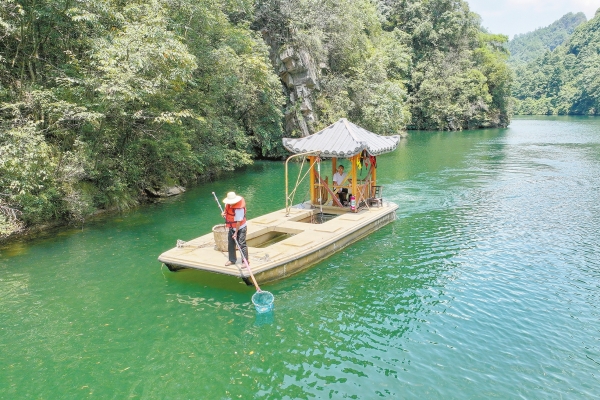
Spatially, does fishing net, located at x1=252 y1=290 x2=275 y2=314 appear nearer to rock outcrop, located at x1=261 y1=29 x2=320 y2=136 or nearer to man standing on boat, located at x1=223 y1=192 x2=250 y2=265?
man standing on boat, located at x1=223 y1=192 x2=250 y2=265

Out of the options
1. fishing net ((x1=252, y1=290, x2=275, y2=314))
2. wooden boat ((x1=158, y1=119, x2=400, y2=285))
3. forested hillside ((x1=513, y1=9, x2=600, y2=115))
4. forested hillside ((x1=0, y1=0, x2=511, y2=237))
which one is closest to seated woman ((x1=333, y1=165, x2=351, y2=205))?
wooden boat ((x1=158, y1=119, x2=400, y2=285))

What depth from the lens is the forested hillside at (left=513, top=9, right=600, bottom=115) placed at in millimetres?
92713

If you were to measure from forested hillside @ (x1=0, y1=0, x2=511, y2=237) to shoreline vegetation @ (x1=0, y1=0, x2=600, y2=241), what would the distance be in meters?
0.06

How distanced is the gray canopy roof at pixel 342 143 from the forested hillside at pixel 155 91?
464 cm

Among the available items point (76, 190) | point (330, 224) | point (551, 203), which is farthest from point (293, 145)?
point (551, 203)

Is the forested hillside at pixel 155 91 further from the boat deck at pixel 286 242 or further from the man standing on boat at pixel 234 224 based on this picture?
the man standing on boat at pixel 234 224

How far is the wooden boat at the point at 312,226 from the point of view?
9.88 m

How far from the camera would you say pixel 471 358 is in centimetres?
732

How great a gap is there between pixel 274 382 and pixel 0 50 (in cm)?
1418

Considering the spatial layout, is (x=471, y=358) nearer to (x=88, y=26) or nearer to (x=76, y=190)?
(x=76, y=190)

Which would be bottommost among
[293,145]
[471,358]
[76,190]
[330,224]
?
[471,358]

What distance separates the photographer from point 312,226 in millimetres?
12695

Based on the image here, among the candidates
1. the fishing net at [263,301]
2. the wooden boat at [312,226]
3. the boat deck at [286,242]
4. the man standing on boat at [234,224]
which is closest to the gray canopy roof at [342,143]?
the wooden boat at [312,226]

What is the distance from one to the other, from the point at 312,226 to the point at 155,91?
700 centimetres
